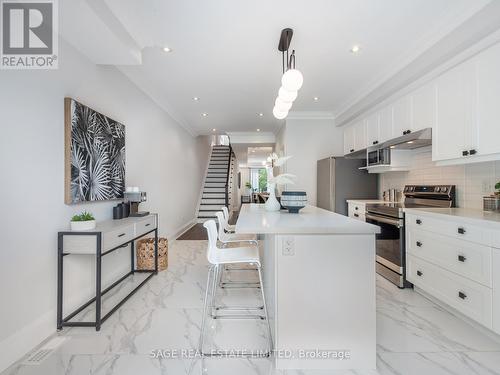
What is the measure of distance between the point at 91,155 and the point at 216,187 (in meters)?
6.34

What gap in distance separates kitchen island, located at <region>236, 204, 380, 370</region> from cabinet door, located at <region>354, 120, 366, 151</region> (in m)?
3.10

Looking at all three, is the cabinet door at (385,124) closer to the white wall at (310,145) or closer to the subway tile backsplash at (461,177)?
the subway tile backsplash at (461,177)

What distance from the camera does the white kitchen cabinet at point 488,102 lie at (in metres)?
2.00

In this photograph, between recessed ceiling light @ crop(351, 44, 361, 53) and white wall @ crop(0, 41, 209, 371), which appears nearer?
white wall @ crop(0, 41, 209, 371)

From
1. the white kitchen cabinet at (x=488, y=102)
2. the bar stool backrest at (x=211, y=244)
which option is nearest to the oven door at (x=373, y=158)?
the white kitchen cabinet at (x=488, y=102)

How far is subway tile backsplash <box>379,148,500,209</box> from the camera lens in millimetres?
2439

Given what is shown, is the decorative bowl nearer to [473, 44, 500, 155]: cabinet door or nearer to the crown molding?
[473, 44, 500, 155]: cabinet door

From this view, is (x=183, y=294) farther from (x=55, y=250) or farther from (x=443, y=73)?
(x=443, y=73)

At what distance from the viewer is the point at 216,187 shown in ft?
28.6

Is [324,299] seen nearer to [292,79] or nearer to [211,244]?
[211,244]

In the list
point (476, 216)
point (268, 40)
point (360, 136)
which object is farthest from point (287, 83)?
point (360, 136)

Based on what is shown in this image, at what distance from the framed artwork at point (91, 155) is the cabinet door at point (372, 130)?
3.59 metres

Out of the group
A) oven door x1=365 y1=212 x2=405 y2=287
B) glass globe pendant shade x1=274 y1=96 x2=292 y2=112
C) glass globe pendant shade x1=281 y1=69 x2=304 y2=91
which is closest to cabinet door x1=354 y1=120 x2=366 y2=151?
oven door x1=365 y1=212 x2=405 y2=287

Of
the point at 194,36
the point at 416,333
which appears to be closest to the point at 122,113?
the point at 194,36
